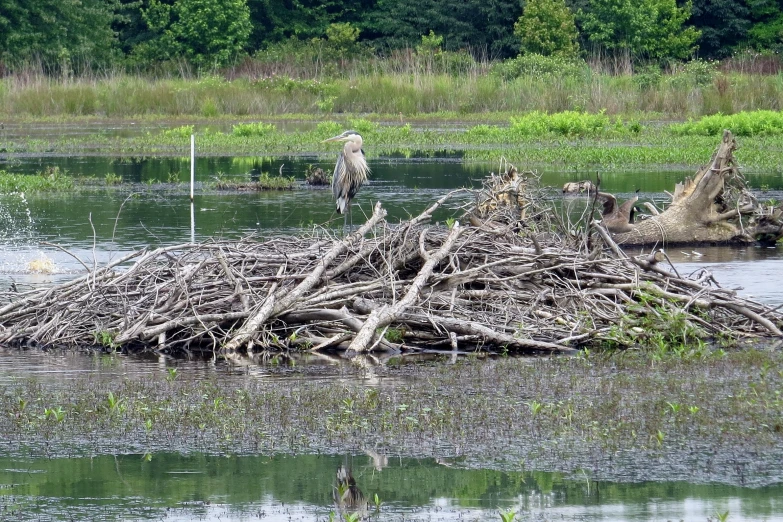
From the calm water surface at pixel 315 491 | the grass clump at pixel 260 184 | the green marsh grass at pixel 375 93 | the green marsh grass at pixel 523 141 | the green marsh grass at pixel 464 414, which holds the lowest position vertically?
the calm water surface at pixel 315 491

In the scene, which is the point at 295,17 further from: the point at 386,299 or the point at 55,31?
the point at 386,299

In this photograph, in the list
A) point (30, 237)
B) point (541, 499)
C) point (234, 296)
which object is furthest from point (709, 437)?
point (30, 237)

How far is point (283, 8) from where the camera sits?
5856 centimetres

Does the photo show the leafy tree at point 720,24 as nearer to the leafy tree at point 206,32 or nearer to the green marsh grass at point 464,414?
the leafy tree at point 206,32

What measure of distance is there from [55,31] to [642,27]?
23.0 metres

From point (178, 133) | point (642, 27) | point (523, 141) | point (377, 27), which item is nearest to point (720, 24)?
point (642, 27)

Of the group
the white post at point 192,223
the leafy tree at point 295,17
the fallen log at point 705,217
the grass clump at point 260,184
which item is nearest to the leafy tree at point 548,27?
the leafy tree at point 295,17

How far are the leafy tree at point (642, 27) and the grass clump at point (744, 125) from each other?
786 inches

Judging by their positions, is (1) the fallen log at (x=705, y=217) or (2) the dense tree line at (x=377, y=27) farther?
(2) the dense tree line at (x=377, y=27)

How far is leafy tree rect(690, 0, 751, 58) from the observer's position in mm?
55688

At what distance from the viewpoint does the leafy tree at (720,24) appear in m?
55.7

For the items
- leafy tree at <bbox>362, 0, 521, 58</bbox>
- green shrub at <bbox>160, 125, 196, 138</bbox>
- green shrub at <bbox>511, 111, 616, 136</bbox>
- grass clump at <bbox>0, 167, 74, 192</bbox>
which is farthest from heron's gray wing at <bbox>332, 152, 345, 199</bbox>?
leafy tree at <bbox>362, 0, 521, 58</bbox>

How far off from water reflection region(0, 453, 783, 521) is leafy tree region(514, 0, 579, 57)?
150ft

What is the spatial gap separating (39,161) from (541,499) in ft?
85.0
